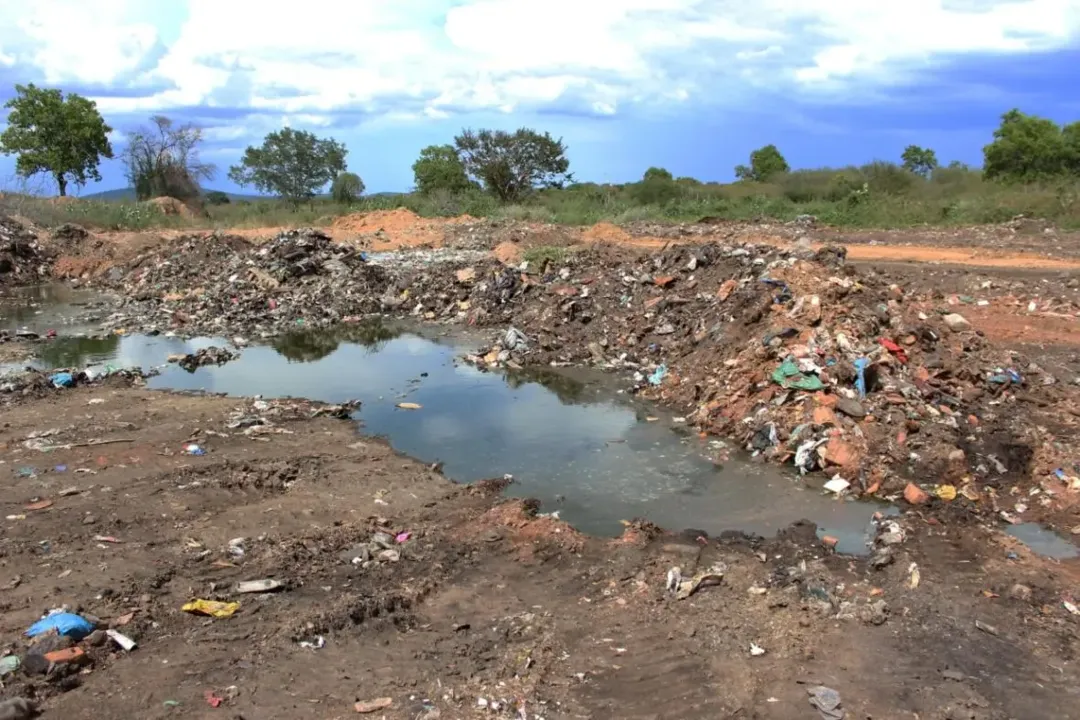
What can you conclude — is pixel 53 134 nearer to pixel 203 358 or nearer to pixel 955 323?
pixel 203 358

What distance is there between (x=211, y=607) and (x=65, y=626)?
2.09 feet

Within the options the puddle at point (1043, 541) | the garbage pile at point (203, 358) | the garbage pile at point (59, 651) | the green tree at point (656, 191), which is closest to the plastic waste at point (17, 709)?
the garbage pile at point (59, 651)

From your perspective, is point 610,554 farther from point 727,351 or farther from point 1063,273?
point 1063,273

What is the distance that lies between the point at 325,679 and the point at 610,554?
1.87m

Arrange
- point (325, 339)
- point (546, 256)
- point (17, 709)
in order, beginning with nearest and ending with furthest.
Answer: point (17, 709) < point (325, 339) < point (546, 256)

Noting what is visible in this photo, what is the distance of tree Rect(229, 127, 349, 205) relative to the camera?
3688 cm

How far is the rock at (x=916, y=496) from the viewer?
5295 millimetres

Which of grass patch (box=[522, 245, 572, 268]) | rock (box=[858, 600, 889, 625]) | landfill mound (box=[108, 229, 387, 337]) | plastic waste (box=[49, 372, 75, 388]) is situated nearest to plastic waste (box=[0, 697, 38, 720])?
rock (box=[858, 600, 889, 625])

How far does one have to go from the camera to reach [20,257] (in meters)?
18.1

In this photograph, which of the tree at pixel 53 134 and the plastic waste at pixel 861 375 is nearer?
the plastic waste at pixel 861 375

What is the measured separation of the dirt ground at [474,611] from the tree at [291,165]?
1343 inches

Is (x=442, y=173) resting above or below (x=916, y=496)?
above

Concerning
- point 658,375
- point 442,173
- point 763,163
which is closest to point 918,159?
point 763,163

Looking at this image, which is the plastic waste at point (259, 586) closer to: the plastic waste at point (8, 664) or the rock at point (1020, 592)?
the plastic waste at point (8, 664)
